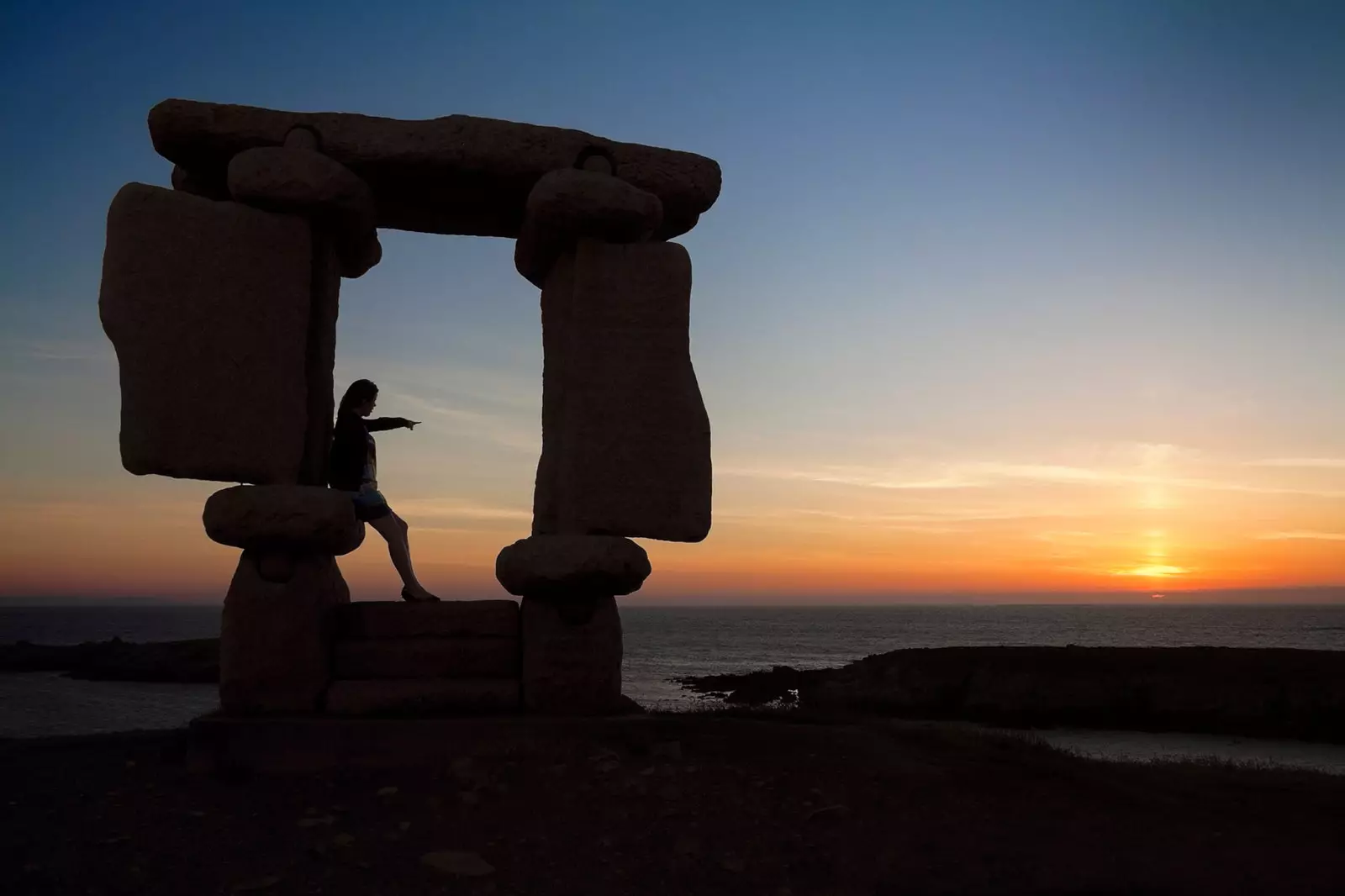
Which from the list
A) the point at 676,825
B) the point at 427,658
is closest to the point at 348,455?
the point at 427,658

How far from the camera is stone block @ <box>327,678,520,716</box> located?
543 centimetres

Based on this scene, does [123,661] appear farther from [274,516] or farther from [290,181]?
[290,181]

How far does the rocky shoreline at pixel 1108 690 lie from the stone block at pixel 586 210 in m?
17.9

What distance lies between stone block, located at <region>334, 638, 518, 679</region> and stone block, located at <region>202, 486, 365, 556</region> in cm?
79

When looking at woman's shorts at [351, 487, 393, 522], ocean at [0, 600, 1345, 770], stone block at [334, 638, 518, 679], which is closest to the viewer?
stone block at [334, 638, 518, 679]

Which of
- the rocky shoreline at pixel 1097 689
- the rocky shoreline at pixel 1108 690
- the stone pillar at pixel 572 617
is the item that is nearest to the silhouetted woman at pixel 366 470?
the stone pillar at pixel 572 617

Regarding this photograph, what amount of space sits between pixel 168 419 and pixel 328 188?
1.67 metres

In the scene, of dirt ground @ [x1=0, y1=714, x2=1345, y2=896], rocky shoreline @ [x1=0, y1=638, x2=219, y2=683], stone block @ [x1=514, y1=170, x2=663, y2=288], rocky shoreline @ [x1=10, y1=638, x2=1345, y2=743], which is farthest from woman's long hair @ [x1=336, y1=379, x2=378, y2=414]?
rocky shoreline @ [x1=0, y1=638, x2=219, y2=683]

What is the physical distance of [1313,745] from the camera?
19297 mm

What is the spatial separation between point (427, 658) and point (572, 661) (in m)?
0.93

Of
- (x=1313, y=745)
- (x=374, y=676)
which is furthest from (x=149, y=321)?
(x=1313, y=745)

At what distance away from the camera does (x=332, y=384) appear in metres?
6.27

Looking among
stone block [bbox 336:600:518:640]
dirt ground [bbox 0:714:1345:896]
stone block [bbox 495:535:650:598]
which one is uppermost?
stone block [bbox 495:535:650:598]

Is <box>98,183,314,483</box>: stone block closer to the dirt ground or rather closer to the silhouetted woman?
the silhouetted woman
